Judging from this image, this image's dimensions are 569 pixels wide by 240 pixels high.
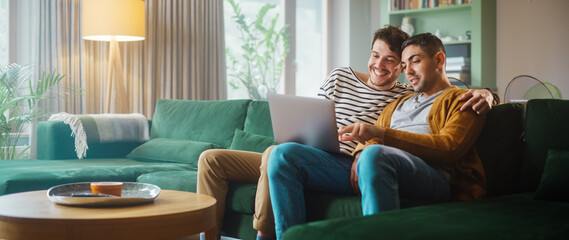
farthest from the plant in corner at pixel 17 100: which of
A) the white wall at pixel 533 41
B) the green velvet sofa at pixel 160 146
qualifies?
the white wall at pixel 533 41

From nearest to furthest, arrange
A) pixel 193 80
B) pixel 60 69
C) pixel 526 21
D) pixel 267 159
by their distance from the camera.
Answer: pixel 267 159
pixel 60 69
pixel 193 80
pixel 526 21

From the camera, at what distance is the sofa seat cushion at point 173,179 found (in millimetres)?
2736

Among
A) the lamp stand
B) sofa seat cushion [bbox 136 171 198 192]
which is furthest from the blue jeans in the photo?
the lamp stand

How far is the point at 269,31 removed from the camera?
582cm

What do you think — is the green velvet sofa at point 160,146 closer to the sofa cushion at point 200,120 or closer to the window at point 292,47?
the sofa cushion at point 200,120

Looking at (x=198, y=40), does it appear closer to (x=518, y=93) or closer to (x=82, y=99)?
(x=82, y=99)

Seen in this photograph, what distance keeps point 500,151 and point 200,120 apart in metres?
1.92

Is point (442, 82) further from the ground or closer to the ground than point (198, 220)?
further from the ground

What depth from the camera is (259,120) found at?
328 cm

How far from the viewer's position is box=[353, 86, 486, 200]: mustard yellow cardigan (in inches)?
76.9

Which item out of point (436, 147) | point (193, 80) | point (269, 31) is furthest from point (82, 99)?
point (436, 147)

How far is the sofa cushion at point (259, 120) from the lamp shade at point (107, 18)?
1.18 m

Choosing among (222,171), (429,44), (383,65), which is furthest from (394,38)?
(222,171)

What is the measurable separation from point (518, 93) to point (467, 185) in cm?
255
